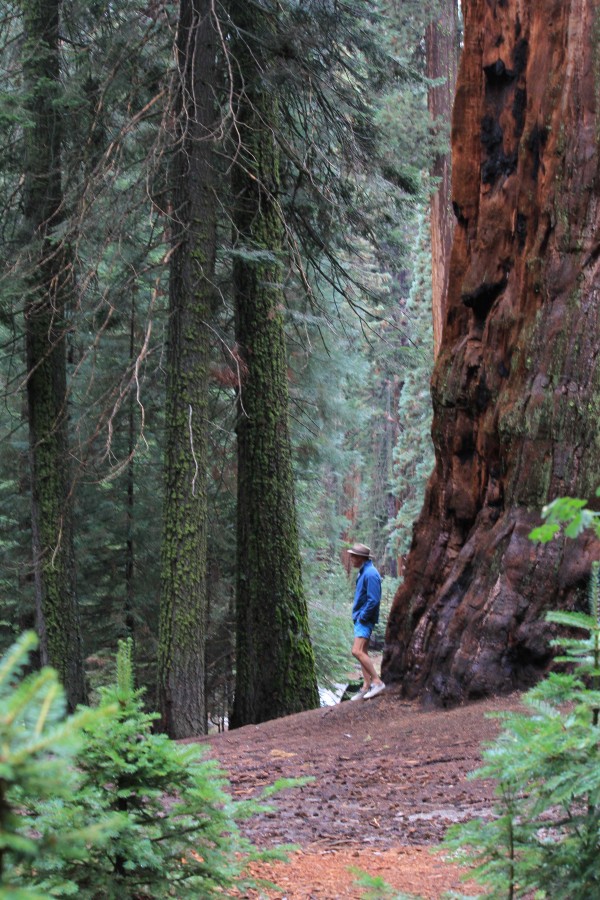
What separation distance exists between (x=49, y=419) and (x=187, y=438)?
3624 mm

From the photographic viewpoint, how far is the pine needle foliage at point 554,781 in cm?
246

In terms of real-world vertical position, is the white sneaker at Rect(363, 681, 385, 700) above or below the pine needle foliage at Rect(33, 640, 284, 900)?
below

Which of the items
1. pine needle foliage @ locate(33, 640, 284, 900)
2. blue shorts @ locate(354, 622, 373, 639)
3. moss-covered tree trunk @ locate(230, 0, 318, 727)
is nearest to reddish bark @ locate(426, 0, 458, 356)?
moss-covered tree trunk @ locate(230, 0, 318, 727)

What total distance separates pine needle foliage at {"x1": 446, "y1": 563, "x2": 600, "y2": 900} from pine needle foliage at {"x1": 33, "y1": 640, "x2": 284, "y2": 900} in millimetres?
880

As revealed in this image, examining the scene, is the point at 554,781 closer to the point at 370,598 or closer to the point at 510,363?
the point at 510,363

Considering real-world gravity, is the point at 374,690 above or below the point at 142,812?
below

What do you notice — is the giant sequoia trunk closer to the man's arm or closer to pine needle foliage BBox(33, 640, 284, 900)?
the man's arm

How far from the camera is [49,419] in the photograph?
13.2 m

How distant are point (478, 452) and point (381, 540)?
121ft

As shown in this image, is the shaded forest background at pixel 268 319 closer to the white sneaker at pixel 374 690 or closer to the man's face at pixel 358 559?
the white sneaker at pixel 374 690

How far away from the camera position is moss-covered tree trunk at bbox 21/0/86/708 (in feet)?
41.9

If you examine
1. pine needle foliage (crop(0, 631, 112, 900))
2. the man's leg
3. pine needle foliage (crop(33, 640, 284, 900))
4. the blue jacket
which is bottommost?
the man's leg

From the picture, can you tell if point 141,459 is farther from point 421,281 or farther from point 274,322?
point 421,281

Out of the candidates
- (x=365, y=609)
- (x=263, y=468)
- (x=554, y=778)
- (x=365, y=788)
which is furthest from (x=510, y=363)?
(x=554, y=778)
